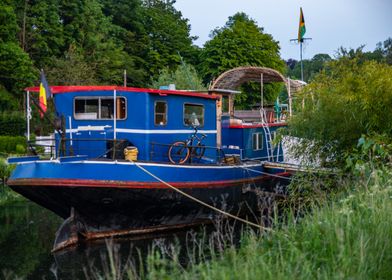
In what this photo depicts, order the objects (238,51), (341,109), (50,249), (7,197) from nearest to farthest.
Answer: (341,109) < (50,249) < (7,197) < (238,51)

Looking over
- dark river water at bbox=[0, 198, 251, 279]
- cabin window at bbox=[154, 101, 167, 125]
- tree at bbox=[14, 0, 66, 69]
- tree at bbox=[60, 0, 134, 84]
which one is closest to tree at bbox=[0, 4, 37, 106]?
tree at bbox=[14, 0, 66, 69]

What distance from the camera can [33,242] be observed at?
13.9 meters

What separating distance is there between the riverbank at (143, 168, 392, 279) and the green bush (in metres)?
23.3

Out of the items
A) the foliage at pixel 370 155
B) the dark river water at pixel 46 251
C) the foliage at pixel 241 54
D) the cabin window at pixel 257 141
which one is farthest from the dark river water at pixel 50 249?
the foliage at pixel 241 54

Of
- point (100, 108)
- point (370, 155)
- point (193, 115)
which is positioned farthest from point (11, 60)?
point (370, 155)

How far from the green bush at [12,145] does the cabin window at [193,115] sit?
51.2 ft

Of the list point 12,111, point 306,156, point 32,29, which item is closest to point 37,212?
point 306,156

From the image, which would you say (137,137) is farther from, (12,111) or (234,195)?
(12,111)

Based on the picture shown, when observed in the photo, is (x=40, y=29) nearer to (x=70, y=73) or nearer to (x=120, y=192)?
(x=70, y=73)

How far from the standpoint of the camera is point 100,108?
14.2 meters

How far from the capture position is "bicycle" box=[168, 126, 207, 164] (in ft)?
47.4

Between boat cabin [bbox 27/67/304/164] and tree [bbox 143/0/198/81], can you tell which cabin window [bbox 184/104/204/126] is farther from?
tree [bbox 143/0/198/81]

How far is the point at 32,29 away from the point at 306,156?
97.4 ft

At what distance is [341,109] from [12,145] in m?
21.9
